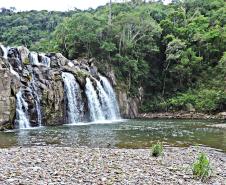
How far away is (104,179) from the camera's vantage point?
10180 mm

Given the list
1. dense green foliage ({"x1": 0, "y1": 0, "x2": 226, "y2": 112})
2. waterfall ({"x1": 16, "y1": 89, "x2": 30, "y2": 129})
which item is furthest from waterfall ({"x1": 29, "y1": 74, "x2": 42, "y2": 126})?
dense green foliage ({"x1": 0, "y1": 0, "x2": 226, "y2": 112})

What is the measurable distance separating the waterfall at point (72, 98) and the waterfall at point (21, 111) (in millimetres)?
6341

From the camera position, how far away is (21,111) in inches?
1252

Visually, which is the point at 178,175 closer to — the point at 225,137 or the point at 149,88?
the point at 225,137

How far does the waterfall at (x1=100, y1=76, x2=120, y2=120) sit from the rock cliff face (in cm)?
253

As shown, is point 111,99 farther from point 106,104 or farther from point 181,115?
point 181,115

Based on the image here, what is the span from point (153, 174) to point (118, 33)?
41.3 metres

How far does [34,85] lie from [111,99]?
42.8 feet

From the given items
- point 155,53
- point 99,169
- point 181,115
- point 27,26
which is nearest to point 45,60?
point 181,115

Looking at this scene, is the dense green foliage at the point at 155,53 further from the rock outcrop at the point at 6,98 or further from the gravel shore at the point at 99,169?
the gravel shore at the point at 99,169

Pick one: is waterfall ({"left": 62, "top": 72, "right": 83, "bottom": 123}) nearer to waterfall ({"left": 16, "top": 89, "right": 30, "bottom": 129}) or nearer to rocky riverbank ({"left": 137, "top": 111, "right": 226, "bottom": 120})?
waterfall ({"left": 16, "top": 89, "right": 30, "bottom": 129})

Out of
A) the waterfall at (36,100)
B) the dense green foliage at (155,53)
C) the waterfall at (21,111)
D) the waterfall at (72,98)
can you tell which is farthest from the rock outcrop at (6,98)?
the dense green foliage at (155,53)

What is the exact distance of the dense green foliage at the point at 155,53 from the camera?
4922cm

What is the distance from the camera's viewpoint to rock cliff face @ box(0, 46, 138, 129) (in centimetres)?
2989
